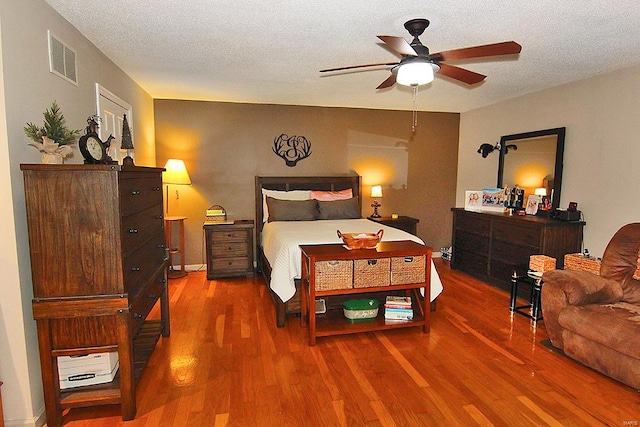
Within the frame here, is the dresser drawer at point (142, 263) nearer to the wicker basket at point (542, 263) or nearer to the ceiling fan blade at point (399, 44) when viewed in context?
the ceiling fan blade at point (399, 44)

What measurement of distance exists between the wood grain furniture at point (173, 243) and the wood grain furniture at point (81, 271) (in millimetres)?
2738

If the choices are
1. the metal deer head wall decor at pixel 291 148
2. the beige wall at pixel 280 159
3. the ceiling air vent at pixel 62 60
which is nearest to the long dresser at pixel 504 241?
the beige wall at pixel 280 159

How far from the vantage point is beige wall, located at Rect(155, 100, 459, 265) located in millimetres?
4957

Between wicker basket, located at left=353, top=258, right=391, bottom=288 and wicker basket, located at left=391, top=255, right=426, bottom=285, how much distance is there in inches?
2.2

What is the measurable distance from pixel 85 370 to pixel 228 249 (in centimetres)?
267

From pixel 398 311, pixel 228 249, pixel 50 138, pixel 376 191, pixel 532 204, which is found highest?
pixel 50 138

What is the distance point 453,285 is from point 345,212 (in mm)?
1665

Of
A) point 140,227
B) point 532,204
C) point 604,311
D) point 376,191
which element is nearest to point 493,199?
point 532,204

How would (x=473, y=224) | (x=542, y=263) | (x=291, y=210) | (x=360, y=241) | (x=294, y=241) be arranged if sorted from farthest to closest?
(x=473, y=224) < (x=291, y=210) < (x=542, y=263) < (x=294, y=241) < (x=360, y=241)

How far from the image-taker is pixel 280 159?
5250mm

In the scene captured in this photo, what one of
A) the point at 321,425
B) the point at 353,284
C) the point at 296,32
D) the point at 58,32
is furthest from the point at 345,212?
the point at 58,32

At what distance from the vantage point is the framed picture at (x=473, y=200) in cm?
496

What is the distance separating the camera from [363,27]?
8.34 ft

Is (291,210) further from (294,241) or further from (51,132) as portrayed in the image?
(51,132)
